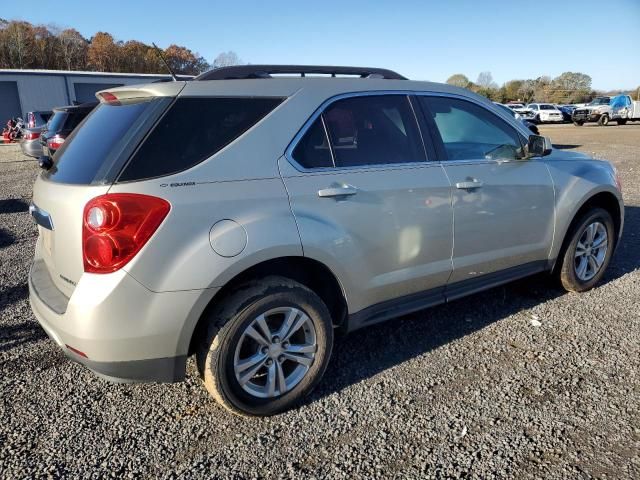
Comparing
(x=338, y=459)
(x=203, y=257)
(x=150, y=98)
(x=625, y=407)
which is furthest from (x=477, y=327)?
(x=150, y=98)

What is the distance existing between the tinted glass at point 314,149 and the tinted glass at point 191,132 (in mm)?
262

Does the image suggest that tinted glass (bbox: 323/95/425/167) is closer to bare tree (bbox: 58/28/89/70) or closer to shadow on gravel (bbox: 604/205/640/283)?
shadow on gravel (bbox: 604/205/640/283)

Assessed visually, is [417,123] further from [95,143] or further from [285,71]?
[95,143]

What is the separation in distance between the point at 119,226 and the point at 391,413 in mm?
1749

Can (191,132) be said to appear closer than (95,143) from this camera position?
Yes

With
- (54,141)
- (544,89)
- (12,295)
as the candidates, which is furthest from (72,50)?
(12,295)

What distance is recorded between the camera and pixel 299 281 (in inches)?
115

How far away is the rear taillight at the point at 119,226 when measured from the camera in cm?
229

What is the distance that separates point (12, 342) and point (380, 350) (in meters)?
2.66

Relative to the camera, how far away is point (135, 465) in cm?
241

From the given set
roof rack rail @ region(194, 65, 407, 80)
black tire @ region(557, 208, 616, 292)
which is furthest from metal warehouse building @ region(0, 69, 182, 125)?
black tire @ region(557, 208, 616, 292)

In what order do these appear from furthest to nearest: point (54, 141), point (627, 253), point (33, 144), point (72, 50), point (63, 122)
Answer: point (72, 50) < point (33, 144) < point (63, 122) < point (54, 141) < point (627, 253)

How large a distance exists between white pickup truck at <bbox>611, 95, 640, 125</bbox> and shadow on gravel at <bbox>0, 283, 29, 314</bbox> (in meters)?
38.0

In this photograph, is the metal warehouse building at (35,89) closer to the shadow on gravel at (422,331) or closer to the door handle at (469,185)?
the shadow on gravel at (422,331)
